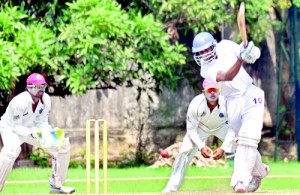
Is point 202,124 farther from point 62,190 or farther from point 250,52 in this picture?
point 250,52

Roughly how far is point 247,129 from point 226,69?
664 mm

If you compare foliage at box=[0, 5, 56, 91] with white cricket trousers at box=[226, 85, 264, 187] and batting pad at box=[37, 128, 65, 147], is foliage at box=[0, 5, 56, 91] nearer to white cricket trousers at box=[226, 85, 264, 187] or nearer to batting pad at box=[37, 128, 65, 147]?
batting pad at box=[37, 128, 65, 147]

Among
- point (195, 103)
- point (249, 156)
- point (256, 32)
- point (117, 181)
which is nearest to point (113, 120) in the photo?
point (256, 32)

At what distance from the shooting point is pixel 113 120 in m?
21.6

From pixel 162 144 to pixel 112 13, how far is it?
169 inches

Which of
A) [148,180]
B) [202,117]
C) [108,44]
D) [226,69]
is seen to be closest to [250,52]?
[226,69]

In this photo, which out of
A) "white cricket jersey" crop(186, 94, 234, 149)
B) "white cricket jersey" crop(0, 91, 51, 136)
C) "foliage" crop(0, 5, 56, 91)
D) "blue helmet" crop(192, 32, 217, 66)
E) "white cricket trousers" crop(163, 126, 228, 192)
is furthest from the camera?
"foliage" crop(0, 5, 56, 91)

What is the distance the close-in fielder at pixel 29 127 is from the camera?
43.5ft

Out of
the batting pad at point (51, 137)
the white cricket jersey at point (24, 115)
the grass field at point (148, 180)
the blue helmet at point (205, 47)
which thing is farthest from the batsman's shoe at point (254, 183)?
the white cricket jersey at point (24, 115)

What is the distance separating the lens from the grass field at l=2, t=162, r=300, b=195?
14795 millimetres

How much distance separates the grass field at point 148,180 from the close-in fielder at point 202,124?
1.63ft

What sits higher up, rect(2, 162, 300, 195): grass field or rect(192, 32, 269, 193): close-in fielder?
rect(192, 32, 269, 193): close-in fielder

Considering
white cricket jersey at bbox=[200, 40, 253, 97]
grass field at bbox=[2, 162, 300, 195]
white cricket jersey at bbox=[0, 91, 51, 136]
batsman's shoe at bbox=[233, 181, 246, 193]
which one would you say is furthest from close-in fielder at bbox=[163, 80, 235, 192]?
white cricket jersey at bbox=[0, 91, 51, 136]

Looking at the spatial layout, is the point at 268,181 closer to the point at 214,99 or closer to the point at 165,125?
the point at 214,99
